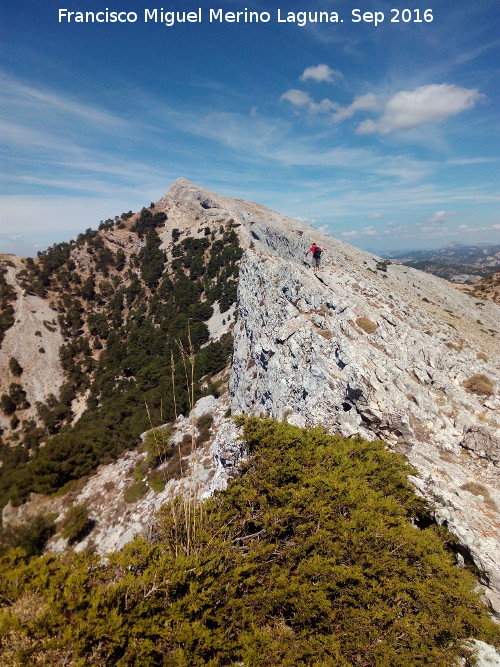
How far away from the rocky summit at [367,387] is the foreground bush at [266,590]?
2.40 m

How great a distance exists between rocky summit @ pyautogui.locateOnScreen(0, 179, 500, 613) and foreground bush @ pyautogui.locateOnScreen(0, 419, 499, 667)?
2403 mm

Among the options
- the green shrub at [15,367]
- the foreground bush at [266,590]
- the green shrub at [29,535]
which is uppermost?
the foreground bush at [266,590]

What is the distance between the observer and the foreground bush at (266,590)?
215 inches

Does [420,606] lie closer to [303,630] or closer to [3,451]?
[303,630]

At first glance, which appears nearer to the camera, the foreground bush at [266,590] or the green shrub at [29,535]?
the foreground bush at [266,590]

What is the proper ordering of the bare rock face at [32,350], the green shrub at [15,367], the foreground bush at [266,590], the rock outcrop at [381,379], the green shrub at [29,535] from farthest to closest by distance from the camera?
the green shrub at [15,367] < the bare rock face at [32,350] < the green shrub at [29,535] < the rock outcrop at [381,379] < the foreground bush at [266,590]

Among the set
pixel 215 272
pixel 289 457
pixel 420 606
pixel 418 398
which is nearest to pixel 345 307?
pixel 418 398

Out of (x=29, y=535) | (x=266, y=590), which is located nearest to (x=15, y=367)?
(x=29, y=535)

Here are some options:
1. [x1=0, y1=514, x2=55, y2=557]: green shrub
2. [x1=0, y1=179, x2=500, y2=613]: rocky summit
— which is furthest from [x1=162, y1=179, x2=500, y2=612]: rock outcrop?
[x1=0, y1=514, x2=55, y2=557]: green shrub

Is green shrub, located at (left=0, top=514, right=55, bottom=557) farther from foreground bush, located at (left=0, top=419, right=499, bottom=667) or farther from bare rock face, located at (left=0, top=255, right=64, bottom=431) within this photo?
bare rock face, located at (left=0, top=255, right=64, bottom=431)

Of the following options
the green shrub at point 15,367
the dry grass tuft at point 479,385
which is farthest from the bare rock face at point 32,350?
the dry grass tuft at point 479,385

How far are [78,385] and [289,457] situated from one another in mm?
69692

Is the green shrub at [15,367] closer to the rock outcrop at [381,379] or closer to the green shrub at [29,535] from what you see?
the green shrub at [29,535]

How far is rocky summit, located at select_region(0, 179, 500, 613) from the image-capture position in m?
13.8
